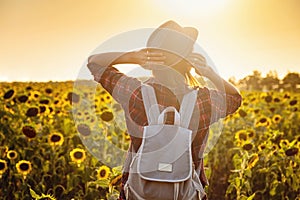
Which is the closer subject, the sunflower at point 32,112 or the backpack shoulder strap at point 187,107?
the backpack shoulder strap at point 187,107

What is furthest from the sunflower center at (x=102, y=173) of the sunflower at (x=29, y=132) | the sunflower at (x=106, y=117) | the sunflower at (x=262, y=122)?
the sunflower at (x=262, y=122)

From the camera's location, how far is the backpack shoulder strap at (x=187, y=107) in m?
2.19

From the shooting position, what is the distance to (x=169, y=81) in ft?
7.23

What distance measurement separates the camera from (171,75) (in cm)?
221

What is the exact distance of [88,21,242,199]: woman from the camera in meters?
2.19

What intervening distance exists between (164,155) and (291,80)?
113ft

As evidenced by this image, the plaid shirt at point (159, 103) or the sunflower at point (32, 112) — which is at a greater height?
the sunflower at point (32, 112)

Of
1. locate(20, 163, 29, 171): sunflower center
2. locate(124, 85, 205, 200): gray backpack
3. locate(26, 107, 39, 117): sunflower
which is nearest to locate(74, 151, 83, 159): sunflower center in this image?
locate(20, 163, 29, 171): sunflower center

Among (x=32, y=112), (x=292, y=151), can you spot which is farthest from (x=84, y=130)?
(x=292, y=151)

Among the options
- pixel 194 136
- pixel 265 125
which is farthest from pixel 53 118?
pixel 194 136

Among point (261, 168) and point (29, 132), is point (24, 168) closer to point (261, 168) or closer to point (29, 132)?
point (29, 132)

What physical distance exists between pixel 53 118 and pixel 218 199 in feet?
9.74

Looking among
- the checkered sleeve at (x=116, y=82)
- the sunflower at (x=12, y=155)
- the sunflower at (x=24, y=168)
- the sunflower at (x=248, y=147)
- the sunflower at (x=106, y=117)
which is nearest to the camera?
the checkered sleeve at (x=116, y=82)

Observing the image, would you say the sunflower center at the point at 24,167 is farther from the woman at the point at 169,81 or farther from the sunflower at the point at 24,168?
the woman at the point at 169,81
